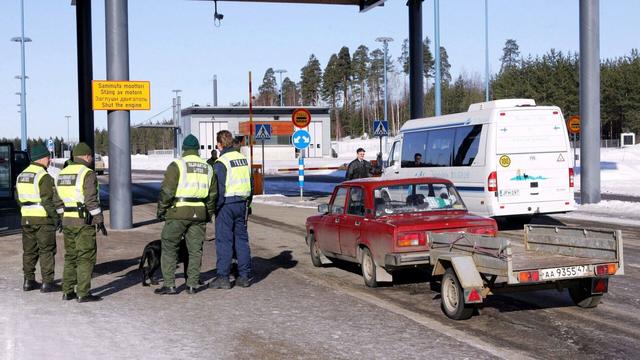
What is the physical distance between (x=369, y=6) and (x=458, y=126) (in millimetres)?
8883

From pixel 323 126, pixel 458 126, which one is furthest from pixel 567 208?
pixel 323 126

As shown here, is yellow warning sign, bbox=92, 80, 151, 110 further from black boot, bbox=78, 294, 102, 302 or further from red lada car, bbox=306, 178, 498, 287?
black boot, bbox=78, 294, 102, 302

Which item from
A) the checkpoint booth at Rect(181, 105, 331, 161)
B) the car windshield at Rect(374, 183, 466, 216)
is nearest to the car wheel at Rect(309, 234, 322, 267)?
the car windshield at Rect(374, 183, 466, 216)

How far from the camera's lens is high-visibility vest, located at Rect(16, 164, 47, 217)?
998cm

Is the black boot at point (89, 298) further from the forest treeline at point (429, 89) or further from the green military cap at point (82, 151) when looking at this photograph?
the forest treeline at point (429, 89)

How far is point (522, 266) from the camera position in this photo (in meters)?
7.61

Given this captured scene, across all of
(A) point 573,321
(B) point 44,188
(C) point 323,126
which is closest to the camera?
(A) point 573,321

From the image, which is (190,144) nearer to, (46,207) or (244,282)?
(244,282)

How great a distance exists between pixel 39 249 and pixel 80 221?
4.56ft

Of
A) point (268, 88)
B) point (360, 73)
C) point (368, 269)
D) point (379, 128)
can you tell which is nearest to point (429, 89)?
Result: point (360, 73)

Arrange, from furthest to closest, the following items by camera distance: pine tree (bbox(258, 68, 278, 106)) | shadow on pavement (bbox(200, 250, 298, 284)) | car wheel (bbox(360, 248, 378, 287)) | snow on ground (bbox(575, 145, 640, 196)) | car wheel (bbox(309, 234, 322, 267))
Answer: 1. pine tree (bbox(258, 68, 278, 106))
2. snow on ground (bbox(575, 145, 640, 196))
3. car wheel (bbox(309, 234, 322, 267))
4. shadow on pavement (bbox(200, 250, 298, 284))
5. car wheel (bbox(360, 248, 378, 287))

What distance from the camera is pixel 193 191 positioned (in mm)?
9383

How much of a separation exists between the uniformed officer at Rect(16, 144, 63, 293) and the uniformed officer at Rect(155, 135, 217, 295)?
5.26 feet

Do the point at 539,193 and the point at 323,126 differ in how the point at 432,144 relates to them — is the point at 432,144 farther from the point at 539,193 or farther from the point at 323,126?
the point at 323,126
